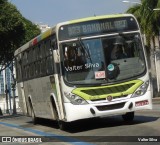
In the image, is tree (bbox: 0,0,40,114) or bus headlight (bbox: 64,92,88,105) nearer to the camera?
bus headlight (bbox: 64,92,88,105)

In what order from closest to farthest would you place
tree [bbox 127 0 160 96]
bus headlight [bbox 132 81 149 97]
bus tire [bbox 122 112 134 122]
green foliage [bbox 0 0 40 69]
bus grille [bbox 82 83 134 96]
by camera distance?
bus grille [bbox 82 83 134 96], bus headlight [bbox 132 81 149 97], bus tire [bbox 122 112 134 122], green foliage [bbox 0 0 40 69], tree [bbox 127 0 160 96]

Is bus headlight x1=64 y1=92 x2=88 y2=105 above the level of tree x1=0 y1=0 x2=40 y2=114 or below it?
below

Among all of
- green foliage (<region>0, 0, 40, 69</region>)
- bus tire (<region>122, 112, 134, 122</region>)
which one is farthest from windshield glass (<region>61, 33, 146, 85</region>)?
green foliage (<region>0, 0, 40, 69</region>)

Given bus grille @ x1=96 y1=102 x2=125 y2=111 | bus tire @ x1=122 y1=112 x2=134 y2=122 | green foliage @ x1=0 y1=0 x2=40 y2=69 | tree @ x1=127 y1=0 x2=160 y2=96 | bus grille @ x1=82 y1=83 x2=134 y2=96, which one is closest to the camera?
bus grille @ x1=82 y1=83 x2=134 y2=96

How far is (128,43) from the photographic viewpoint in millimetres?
15023

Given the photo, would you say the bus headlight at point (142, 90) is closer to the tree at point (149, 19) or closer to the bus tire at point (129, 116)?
the bus tire at point (129, 116)

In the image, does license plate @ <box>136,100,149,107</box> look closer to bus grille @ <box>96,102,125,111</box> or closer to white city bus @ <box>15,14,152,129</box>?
white city bus @ <box>15,14,152,129</box>

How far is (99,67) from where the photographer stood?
48.3 ft

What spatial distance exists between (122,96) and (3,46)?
77.8 feet

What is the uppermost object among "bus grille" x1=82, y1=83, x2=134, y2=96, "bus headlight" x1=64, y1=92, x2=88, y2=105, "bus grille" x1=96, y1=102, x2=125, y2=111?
"bus grille" x1=82, y1=83, x2=134, y2=96

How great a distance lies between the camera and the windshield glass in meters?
14.7

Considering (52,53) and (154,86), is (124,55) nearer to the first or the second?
(52,53)

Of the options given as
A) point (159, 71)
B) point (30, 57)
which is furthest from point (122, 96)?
point (159, 71)

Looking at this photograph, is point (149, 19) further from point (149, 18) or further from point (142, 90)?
point (142, 90)
